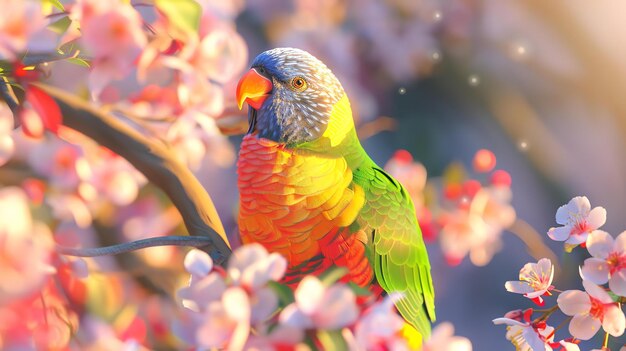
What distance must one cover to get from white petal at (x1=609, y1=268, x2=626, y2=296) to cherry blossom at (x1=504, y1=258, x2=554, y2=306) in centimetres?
9

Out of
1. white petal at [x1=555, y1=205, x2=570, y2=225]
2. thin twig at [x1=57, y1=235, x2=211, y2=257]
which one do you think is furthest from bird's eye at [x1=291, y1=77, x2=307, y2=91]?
white petal at [x1=555, y1=205, x2=570, y2=225]

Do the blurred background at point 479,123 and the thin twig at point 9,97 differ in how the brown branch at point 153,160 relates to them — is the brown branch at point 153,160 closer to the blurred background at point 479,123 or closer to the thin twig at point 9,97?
the thin twig at point 9,97

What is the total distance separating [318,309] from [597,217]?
0.42 m

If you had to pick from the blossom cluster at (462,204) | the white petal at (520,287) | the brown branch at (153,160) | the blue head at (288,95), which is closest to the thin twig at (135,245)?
the brown branch at (153,160)

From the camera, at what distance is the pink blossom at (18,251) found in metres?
0.39

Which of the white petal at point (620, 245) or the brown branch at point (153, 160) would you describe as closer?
the white petal at point (620, 245)

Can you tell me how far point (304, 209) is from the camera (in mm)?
786

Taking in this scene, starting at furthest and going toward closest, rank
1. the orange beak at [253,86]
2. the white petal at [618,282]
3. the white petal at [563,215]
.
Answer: the orange beak at [253,86] → the white petal at [563,215] → the white petal at [618,282]

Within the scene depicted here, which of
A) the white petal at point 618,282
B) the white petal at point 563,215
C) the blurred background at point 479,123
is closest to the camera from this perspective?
the white petal at point 618,282

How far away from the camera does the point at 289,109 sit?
83 cm

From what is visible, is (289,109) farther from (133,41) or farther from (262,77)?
(133,41)

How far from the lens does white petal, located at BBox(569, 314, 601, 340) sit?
0.65m

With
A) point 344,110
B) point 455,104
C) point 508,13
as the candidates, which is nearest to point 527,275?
point 344,110

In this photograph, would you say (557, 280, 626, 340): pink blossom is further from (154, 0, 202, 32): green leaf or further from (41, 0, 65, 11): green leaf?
(41, 0, 65, 11): green leaf
